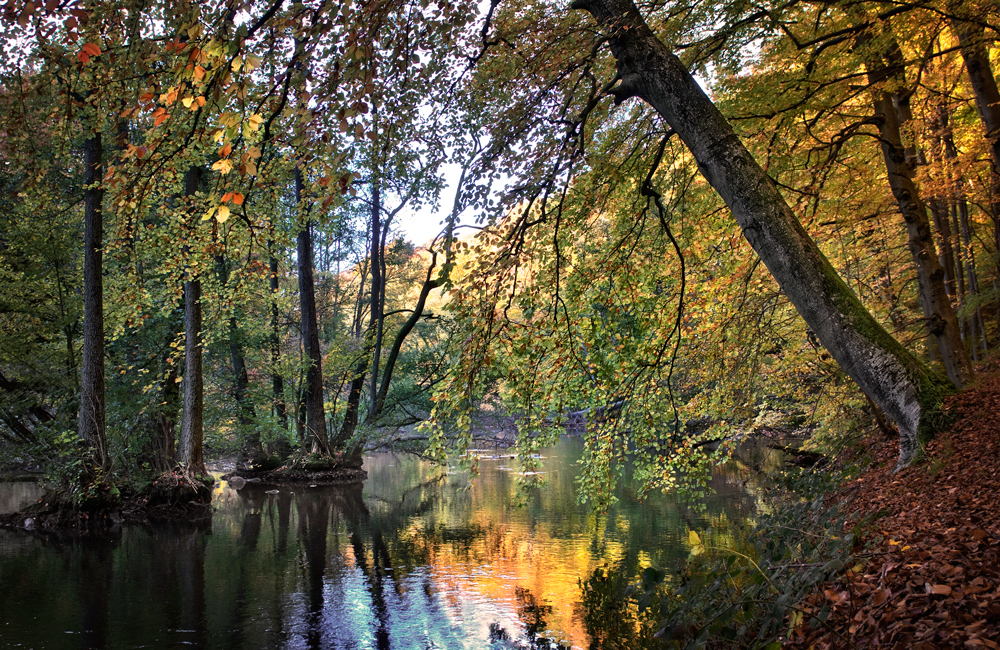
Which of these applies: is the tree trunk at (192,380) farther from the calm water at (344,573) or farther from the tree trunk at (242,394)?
the tree trunk at (242,394)

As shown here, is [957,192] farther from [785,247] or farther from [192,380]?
[192,380]

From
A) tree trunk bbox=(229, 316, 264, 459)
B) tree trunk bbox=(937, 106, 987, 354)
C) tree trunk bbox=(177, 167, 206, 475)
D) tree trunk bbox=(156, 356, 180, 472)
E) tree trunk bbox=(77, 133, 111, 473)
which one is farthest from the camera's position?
tree trunk bbox=(229, 316, 264, 459)

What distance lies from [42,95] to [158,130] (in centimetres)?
117

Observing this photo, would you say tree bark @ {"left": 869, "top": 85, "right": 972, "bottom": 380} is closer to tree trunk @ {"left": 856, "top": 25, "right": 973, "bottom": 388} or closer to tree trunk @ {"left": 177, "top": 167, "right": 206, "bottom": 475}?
tree trunk @ {"left": 856, "top": 25, "right": 973, "bottom": 388}

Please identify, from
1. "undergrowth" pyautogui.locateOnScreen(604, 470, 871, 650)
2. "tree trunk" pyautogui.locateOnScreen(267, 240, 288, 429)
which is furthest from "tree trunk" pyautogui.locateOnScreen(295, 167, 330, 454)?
"undergrowth" pyautogui.locateOnScreen(604, 470, 871, 650)

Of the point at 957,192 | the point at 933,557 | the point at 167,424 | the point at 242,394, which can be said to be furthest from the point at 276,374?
the point at 933,557

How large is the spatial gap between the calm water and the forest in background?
69.2 inches

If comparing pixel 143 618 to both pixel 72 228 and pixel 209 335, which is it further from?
pixel 72 228

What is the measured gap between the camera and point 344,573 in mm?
9164

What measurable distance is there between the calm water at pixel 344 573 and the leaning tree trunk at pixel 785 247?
301 cm

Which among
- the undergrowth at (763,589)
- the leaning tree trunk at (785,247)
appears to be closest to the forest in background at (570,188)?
the leaning tree trunk at (785,247)

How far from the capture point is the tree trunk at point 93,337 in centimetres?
1230

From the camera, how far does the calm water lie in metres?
6.83

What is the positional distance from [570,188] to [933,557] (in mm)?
4354
